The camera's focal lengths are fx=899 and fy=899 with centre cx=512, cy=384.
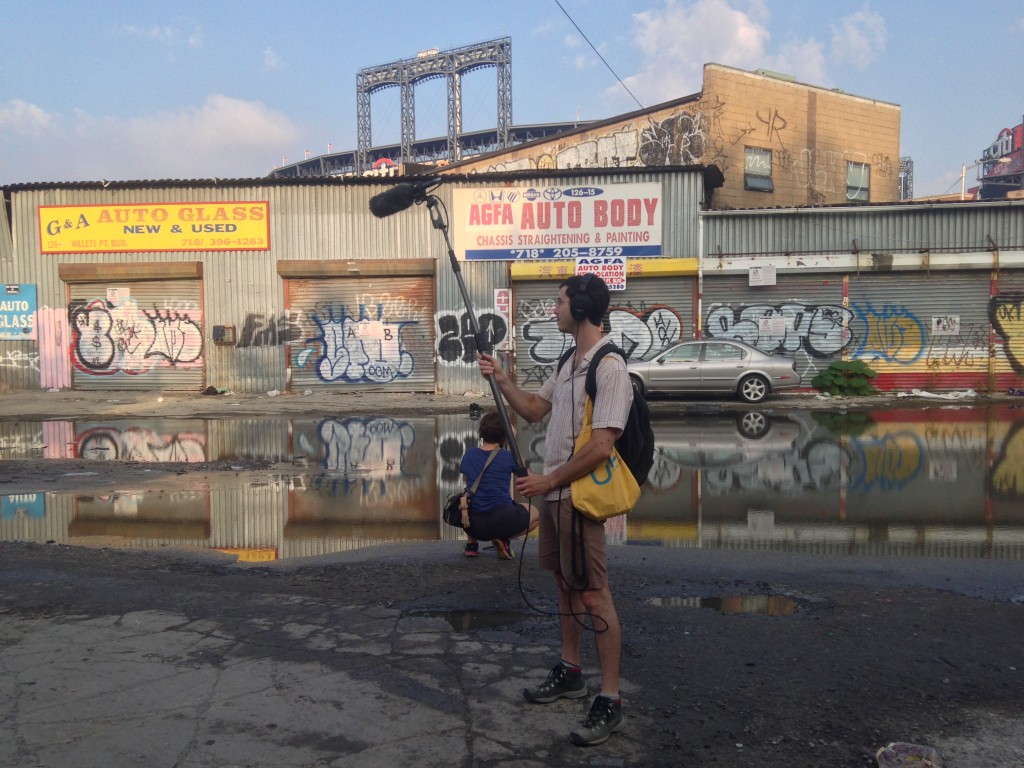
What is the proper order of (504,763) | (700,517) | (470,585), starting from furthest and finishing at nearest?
1. (700,517)
2. (470,585)
3. (504,763)

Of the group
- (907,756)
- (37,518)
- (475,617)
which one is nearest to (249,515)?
(37,518)

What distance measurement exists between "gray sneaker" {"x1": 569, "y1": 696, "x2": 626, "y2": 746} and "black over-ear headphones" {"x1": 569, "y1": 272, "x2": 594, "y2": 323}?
1.55 meters

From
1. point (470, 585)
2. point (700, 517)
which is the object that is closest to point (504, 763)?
point (470, 585)

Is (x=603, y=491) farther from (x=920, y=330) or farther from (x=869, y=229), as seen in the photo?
(x=920, y=330)

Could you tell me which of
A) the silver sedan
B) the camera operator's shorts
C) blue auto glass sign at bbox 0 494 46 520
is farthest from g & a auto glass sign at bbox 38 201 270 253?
the camera operator's shorts

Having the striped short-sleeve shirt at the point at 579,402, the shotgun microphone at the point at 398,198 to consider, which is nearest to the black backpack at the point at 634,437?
the striped short-sleeve shirt at the point at 579,402

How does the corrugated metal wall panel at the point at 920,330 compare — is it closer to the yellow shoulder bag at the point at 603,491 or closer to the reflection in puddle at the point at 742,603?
the reflection in puddle at the point at 742,603

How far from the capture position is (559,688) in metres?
3.82

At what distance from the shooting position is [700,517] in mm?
8008

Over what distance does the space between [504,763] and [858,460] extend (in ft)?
29.3

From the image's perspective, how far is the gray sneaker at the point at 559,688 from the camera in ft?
12.5

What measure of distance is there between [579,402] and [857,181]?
3359cm

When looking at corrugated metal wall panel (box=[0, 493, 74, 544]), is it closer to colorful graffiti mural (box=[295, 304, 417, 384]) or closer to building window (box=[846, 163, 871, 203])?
colorful graffiti mural (box=[295, 304, 417, 384])

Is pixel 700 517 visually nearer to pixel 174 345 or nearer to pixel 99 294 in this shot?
pixel 174 345
